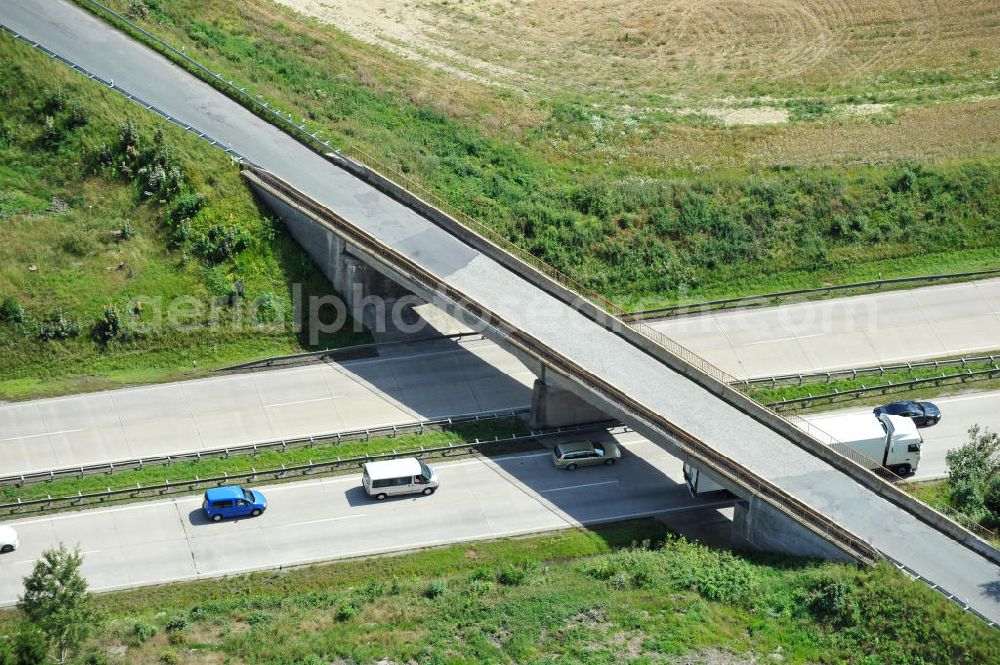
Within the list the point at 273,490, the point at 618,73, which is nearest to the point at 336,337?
the point at 273,490

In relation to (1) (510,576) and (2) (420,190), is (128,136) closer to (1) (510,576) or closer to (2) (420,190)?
(2) (420,190)

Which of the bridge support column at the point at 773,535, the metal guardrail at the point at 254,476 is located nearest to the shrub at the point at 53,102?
the metal guardrail at the point at 254,476

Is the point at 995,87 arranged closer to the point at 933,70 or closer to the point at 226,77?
the point at 933,70

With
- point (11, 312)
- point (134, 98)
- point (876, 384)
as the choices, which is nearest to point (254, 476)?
point (11, 312)

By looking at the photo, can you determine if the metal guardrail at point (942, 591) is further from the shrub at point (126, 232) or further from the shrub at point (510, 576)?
the shrub at point (126, 232)

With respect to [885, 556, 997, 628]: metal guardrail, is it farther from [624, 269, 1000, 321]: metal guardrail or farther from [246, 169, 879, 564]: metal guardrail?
[624, 269, 1000, 321]: metal guardrail

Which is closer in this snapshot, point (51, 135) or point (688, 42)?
point (51, 135)
